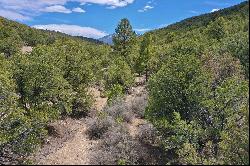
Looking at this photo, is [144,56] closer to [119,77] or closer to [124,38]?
[119,77]

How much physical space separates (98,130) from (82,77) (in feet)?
33.0

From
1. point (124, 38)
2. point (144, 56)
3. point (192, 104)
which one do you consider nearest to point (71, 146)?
point (192, 104)

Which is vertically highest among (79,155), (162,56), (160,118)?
(162,56)

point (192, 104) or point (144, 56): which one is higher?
point (144, 56)

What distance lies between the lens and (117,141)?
112 ft

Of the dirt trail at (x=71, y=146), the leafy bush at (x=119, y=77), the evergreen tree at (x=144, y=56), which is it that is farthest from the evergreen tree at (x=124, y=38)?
the dirt trail at (x=71, y=146)

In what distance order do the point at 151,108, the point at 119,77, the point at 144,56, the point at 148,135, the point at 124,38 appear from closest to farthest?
the point at 151,108, the point at 148,135, the point at 119,77, the point at 144,56, the point at 124,38

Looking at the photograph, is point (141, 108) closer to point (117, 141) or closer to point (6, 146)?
point (117, 141)

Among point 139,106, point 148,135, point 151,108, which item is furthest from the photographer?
point 139,106

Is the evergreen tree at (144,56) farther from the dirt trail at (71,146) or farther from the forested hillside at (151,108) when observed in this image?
the dirt trail at (71,146)

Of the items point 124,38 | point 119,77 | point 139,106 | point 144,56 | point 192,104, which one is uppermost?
point 124,38

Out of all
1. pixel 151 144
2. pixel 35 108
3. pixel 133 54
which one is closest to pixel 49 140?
pixel 35 108

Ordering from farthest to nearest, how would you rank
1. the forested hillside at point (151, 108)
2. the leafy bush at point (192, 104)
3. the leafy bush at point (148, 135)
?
the leafy bush at point (148, 135) < the leafy bush at point (192, 104) < the forested hillside at point (151, 108)

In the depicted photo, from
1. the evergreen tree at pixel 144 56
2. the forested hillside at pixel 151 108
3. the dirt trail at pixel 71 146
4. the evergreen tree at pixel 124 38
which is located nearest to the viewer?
the forested hillside at pixel 151 108
